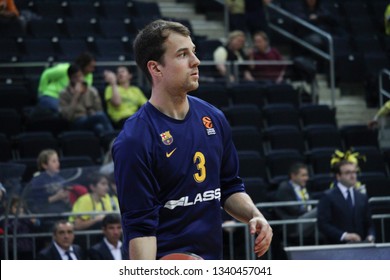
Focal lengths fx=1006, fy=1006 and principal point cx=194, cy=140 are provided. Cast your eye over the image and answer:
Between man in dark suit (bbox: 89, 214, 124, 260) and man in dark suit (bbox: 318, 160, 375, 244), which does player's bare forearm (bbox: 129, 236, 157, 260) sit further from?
man in dark suit (bbox: 318, 160, 375, 244)

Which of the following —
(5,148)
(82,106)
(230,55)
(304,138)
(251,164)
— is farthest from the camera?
(230,55)

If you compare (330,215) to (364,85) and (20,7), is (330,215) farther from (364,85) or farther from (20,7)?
(20,7)

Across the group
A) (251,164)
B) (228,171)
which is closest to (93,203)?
(251,164)

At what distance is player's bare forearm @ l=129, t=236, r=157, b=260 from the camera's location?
163 inches

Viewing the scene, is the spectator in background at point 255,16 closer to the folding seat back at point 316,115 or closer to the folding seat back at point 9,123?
the folding seat back at point 316,115

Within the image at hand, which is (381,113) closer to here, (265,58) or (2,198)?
(265,58)

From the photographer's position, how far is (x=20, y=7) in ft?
53.4

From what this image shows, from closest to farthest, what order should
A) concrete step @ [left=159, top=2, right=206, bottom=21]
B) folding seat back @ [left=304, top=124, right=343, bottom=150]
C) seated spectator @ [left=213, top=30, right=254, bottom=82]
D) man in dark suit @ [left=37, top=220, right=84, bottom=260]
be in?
1. man in dark suit @ [left=37, top=220, right=84, bottom=260]
2. folding seat back @ [left=304, top=124, right=343, bottom=150]
3. seated spectator @ [left=213, top=30, right=254, bottom=82]
4. concrete step @ [left=159, top=2, right=206, bottom=21]

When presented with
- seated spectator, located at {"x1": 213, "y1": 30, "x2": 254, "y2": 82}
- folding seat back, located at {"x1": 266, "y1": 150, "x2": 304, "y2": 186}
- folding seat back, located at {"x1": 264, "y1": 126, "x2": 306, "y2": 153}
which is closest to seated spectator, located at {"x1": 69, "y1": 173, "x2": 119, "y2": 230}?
folding seat back, located at {"x1": 266, "y1": 150, "x2": 304, "y2": 186}

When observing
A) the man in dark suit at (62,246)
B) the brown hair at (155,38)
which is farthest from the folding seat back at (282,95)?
the brown hair at (155,38)

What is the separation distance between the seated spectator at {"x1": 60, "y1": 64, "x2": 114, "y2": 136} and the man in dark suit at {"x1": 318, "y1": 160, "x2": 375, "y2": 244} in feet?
11.5

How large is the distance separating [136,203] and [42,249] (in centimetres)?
588

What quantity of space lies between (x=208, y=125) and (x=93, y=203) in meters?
5.76

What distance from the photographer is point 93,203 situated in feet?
33.1
